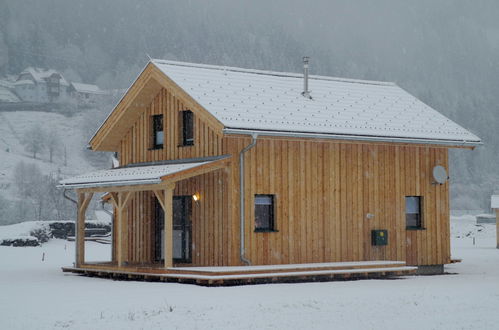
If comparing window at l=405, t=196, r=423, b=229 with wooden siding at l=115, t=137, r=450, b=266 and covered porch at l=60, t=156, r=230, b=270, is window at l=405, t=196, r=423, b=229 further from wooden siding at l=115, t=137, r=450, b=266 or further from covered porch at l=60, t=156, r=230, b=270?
covered porch at l=60, t=156, r=230, b=270

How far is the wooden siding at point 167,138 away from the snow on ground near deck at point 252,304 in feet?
13.3

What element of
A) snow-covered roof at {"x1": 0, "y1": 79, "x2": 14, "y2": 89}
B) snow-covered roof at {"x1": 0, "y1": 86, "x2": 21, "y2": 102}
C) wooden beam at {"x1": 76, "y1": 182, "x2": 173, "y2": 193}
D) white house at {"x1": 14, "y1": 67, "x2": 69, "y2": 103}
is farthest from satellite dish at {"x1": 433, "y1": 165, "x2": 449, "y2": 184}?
snow-covered roof at {"x1": 0, "y1": 79, "x2": 14, "y2": 89}

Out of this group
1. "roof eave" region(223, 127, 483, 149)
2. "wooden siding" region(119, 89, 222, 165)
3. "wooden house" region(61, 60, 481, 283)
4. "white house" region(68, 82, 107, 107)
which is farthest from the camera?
"white house" region(68, 82, 107, 107)

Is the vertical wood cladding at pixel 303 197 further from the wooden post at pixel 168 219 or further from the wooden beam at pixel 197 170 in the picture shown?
the wooden post at pixel 168 219

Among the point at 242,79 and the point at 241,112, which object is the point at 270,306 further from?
the point at 242,79

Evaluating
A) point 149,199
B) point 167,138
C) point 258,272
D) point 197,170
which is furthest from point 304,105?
point 258,272

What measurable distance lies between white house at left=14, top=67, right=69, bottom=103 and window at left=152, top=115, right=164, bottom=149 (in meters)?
164

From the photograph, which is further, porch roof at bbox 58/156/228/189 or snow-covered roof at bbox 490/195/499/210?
snow-covered roof at bbox 490/195/499/210

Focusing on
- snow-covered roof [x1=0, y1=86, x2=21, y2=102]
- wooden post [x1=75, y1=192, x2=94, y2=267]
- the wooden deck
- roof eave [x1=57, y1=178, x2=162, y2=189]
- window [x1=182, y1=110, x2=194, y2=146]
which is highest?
snow-covered roof [x1=0, y1=86, x2=21, y2=102]

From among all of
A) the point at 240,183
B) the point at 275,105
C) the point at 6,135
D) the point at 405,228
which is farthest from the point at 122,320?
the point at 6,135

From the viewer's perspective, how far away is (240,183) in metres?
22.8

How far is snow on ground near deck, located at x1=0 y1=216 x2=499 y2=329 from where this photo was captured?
1468 centimetres

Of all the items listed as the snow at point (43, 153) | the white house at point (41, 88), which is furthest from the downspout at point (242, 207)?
the white house at point (41, 88)

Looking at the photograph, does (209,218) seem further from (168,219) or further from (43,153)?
(43,153)
